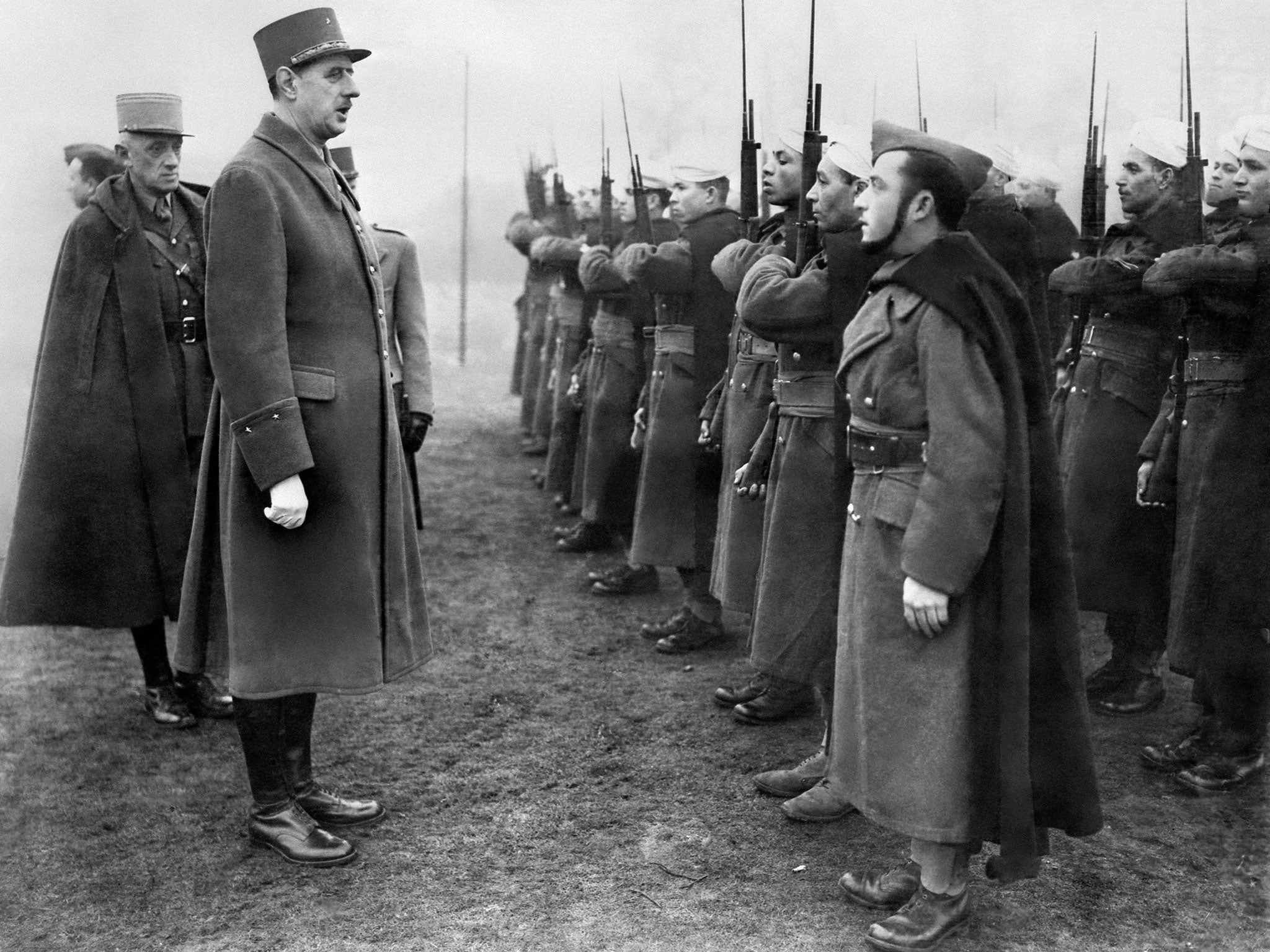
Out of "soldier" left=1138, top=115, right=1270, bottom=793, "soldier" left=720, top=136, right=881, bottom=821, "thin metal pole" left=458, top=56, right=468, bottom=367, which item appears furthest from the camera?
"thin metal pole" left=458, top=56, right=468, bottom=367

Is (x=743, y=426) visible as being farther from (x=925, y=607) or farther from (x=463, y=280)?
(x=463, y=280)

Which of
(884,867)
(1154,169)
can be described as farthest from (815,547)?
(1154,169)

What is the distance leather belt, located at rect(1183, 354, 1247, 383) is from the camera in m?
3.82

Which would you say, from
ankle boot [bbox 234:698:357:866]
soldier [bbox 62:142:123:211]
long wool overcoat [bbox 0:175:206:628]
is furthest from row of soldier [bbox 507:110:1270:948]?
soldier [bbox 62:142:123:211]

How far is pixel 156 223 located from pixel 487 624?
2.27 meters

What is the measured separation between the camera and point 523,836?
3502 mm

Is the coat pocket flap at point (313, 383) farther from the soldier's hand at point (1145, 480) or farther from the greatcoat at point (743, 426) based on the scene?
the soldier's hand at point (1145, 480)

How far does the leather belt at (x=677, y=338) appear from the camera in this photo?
17.6 feet

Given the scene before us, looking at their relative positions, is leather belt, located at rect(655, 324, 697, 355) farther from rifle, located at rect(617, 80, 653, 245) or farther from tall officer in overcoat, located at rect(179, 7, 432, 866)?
tall officer in overcoat, located at rect(179, 7, 432, 866)

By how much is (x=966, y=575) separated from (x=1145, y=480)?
1.90 m

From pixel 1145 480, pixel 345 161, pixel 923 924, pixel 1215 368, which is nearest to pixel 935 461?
pixel 923 924

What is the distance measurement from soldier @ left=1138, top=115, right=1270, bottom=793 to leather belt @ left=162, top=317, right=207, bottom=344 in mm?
3084

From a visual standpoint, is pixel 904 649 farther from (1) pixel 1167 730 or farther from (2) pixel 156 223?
(2) pixel 156 223

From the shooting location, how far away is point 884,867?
3.25 metres
